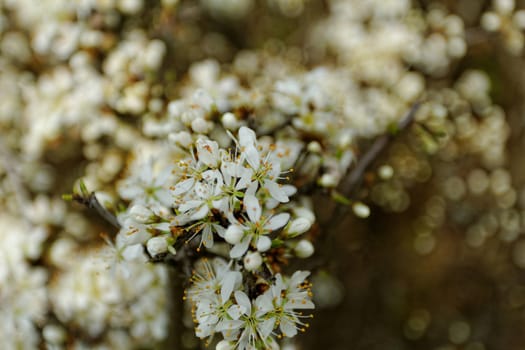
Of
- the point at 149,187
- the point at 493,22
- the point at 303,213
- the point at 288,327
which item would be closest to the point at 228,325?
the point at 288,327

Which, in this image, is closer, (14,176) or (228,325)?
(228,325)

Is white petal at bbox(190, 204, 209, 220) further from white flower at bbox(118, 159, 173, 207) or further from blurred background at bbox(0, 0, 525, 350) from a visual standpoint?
blurred background at bbox(0, 0, 525, 350)

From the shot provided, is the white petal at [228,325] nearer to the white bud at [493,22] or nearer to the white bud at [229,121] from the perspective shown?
the white bud at [229,121]

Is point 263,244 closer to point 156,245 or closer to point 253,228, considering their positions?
point 253,228

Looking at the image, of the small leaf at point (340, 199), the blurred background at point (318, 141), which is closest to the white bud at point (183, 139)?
the blurred background at point (318, 141)

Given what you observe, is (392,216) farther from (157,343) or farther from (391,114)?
(157,343)
